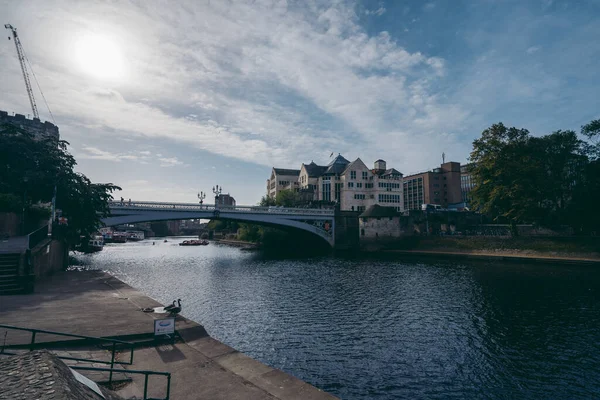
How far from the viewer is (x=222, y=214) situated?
5862cm

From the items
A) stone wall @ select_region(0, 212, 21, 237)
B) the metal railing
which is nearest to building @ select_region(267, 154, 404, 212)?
stone wall @ select_region(0, 212, 21, 237)

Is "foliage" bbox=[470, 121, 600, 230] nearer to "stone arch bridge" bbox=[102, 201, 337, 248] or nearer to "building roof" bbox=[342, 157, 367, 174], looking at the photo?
"stone arch bridge" bbox=[102, 201, 337, 248]

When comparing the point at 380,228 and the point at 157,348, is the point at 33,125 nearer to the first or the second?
the point at 380,228

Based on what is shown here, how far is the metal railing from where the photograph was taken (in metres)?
21.9

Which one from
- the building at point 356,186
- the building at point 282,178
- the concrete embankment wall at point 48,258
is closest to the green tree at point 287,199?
the building at point 356,186

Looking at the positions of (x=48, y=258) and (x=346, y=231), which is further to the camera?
(x=346, y=231)

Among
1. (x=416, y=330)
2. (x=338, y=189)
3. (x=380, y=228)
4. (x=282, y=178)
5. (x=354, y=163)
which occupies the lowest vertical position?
(x=416, y=330)

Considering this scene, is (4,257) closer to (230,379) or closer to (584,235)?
(230,379)

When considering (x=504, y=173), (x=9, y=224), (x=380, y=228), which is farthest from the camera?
(x=380, y=228)

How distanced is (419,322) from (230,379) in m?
13.6

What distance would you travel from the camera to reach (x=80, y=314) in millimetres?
14469

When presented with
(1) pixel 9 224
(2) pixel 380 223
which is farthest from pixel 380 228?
(1) pixel 9 224

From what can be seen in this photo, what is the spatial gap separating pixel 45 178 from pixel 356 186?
254 ft

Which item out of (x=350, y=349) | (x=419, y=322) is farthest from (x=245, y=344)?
(x=419, y=322)
